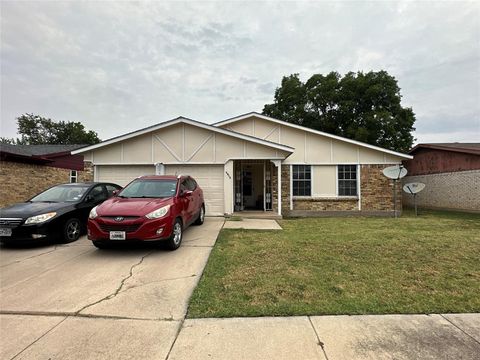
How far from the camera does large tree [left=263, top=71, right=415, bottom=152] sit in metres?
28.4

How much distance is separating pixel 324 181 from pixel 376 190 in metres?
2.41

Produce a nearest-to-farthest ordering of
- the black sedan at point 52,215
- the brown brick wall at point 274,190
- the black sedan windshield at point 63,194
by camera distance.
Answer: the black sedan at point 52,215 → the black sedan windshield at point 63,194 → the brown brick wall at point 274,190

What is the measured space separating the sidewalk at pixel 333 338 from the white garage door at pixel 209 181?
8587 millimetres

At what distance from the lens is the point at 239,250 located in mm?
6312

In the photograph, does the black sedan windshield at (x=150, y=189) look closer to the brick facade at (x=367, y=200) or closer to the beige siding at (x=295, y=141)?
Result: the brick facade at (x=367, y=200)

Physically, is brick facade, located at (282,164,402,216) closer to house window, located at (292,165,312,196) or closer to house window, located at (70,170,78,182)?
house window, located at (292,165,312,196)

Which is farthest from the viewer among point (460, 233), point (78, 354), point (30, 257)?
point (460, 233)

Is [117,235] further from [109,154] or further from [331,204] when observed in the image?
[331,204]

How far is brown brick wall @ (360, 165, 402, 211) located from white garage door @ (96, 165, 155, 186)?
951cm

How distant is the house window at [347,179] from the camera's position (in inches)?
541

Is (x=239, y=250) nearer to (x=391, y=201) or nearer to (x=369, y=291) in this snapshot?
(x=369, y=291)

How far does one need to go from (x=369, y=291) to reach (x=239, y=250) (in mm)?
2859

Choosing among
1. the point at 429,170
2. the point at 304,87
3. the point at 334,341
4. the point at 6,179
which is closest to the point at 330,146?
the point at 429,170

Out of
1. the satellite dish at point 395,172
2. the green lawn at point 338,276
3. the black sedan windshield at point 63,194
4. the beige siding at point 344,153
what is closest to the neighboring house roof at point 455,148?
the satellite dish at point 395,172
